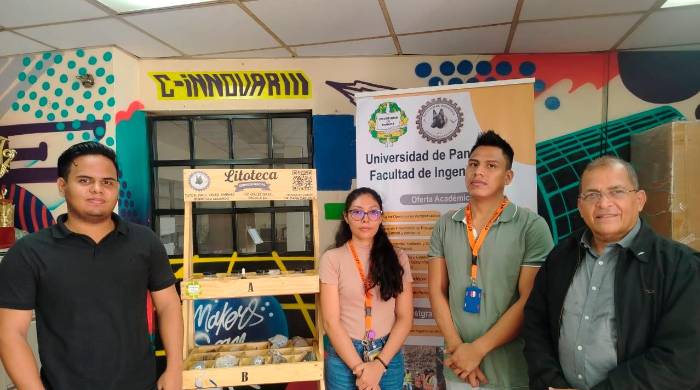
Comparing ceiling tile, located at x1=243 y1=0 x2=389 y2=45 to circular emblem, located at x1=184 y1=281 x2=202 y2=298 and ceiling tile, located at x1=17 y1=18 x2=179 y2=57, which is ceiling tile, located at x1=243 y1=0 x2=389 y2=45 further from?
circular emblem, located at x1=184 y1=281 x2=202 y2=298

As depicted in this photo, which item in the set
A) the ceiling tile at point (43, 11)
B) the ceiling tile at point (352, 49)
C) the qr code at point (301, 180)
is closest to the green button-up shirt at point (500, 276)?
the qr code at point (301, 180)

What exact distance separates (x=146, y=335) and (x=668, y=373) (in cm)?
179

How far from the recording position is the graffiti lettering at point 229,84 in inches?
124

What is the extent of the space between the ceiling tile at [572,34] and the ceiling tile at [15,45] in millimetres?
3402

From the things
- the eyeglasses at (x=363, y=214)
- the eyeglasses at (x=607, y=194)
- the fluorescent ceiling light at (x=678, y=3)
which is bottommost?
the eyeglasses at (x=363, y=214)

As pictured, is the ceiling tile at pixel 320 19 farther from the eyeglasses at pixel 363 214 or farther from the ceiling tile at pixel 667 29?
the ceiling tile at pixel 667 29

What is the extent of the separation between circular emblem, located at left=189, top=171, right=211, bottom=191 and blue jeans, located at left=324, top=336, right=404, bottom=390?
1088 millimetres

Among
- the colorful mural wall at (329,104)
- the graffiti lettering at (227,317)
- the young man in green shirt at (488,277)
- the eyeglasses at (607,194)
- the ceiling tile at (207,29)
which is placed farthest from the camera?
the graffiti lettering at (227,317)

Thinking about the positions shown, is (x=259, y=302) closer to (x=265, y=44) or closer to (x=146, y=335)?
(x=146, y=335)

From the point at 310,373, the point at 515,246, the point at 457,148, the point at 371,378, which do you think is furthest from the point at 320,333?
the point at 457,148

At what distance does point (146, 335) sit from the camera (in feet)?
5.13

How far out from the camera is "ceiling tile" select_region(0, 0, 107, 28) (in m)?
2.23

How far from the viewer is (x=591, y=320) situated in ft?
4.20

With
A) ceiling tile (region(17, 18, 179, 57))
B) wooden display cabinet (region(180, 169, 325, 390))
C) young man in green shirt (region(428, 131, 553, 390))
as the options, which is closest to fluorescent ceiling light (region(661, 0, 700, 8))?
young man in green shirt (region(428, 131, 553, 390))
